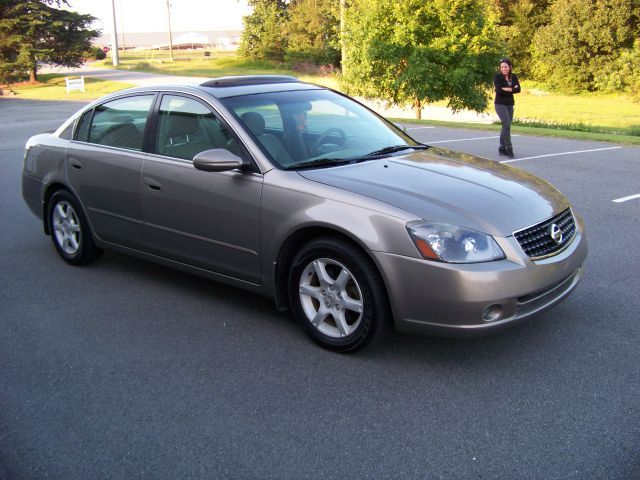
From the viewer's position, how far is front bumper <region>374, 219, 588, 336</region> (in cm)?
371

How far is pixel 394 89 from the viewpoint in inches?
1008

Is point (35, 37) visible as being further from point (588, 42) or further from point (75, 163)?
point (75, 163)

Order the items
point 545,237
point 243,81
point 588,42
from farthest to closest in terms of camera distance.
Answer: point 588,42, point 243,81, point 545,237

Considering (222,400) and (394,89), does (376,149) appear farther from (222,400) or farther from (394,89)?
(394,89)

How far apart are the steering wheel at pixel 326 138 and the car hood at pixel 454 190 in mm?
326

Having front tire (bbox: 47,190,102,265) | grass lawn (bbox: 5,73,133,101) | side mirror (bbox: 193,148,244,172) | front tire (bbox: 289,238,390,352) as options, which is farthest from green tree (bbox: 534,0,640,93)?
front tire (bbox: 289,238,390,352)

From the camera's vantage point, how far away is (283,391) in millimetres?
3793

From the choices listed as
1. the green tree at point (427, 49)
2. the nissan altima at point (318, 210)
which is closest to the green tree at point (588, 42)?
the green tree at point (427, 49)

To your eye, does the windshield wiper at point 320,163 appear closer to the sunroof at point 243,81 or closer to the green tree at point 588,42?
the sunroof at point 243,81

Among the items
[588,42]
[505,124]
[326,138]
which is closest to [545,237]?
[326,138]

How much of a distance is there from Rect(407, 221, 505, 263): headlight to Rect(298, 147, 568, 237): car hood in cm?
5

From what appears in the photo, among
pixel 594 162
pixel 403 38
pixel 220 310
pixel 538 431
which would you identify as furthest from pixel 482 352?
pixel 403 38

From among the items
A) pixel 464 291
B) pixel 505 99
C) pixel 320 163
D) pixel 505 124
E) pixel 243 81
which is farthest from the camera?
pixel 505 99

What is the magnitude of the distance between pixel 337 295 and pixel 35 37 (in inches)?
1809
